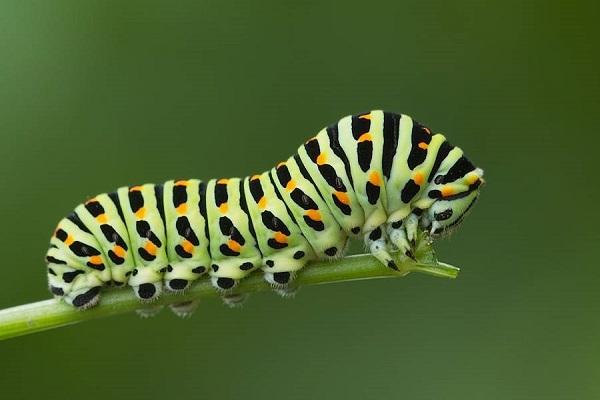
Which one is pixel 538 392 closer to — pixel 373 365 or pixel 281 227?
pixel 373 365

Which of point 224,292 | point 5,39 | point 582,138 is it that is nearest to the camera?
point 224,292

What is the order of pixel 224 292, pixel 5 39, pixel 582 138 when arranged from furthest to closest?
pixel 582 138, pixel 5 39, pixel 224 292

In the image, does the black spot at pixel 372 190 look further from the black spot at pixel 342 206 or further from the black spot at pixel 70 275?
the black spot at pixel 70 275

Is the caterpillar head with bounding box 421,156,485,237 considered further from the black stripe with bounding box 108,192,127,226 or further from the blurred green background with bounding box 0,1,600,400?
the blurred green background with bounding box 0,1,600,400

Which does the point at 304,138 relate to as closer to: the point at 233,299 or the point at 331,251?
the point at 233,299

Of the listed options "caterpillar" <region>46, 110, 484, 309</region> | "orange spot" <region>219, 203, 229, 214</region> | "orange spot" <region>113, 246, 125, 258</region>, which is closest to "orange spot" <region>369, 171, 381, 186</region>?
"caterpillar" <region>46, 110, 484, 309</region>

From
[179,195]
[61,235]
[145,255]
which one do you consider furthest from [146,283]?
[61,235]

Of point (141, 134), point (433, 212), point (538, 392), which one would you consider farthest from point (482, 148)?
point (433, 212)
